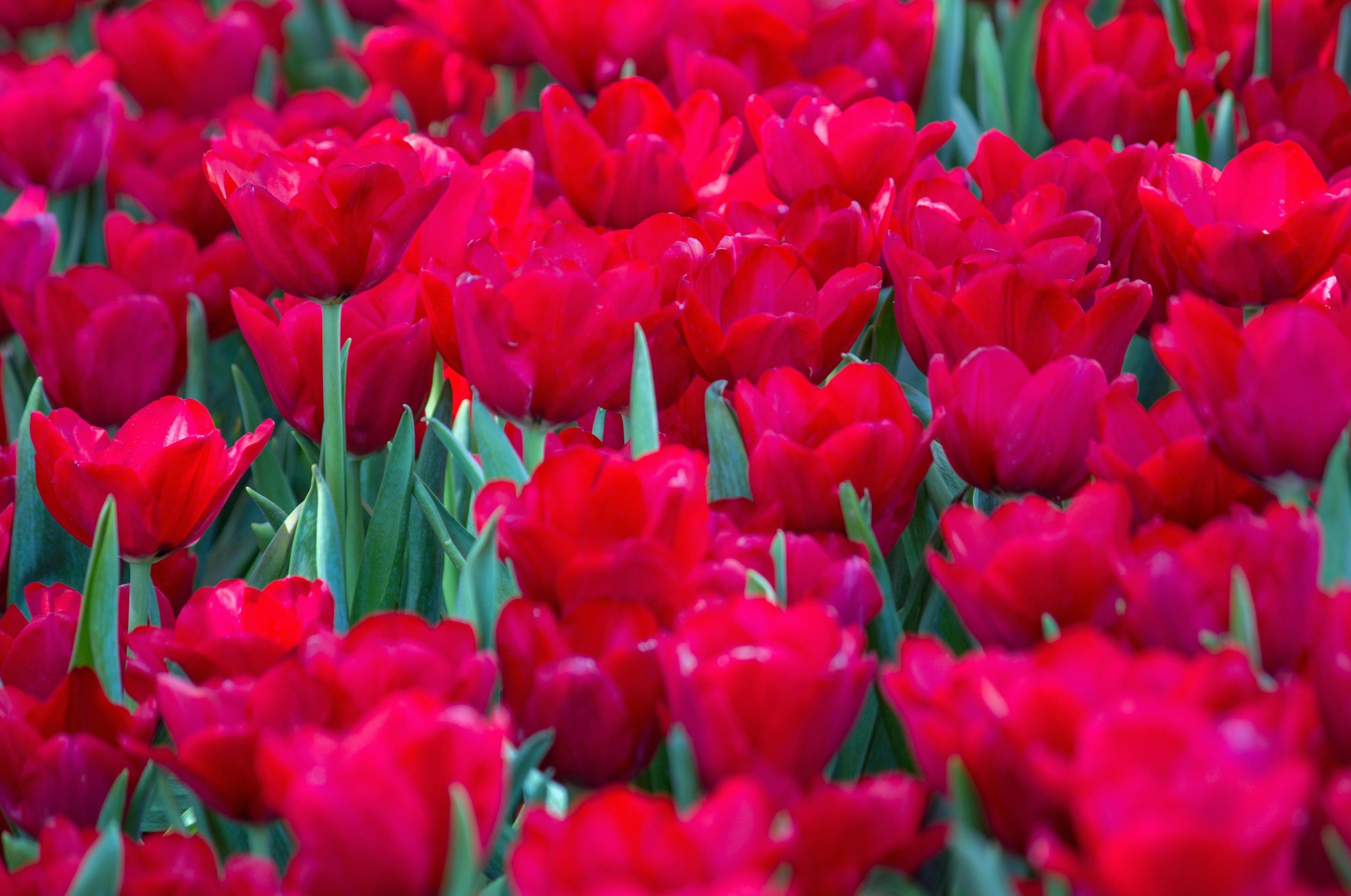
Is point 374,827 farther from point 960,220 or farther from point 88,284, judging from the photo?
point 88,284

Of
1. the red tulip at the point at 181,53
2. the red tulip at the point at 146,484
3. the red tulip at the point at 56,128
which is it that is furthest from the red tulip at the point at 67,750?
the red tulip at the point at 181,53

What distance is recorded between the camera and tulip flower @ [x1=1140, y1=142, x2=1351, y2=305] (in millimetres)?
719

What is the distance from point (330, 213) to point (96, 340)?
0.25 meters

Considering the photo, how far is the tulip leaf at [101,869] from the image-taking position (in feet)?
1.53

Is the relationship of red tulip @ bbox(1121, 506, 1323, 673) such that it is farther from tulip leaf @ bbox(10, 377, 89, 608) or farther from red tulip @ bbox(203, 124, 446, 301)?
tulip leaf @ bbox(10, 377, 89, 608)

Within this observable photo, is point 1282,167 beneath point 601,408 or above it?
above

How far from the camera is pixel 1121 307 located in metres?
0.69

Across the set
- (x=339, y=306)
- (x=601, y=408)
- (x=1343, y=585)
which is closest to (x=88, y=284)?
(x=339, y=306)

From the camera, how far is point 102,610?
24.4 inches

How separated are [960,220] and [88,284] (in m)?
0.53

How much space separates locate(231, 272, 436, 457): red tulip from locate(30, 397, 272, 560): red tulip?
0.24ft

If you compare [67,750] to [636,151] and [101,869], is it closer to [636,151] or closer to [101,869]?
[101,869]

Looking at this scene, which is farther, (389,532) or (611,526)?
(389,532)

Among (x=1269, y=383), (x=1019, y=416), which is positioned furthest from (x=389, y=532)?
(x=1269, y=383)
